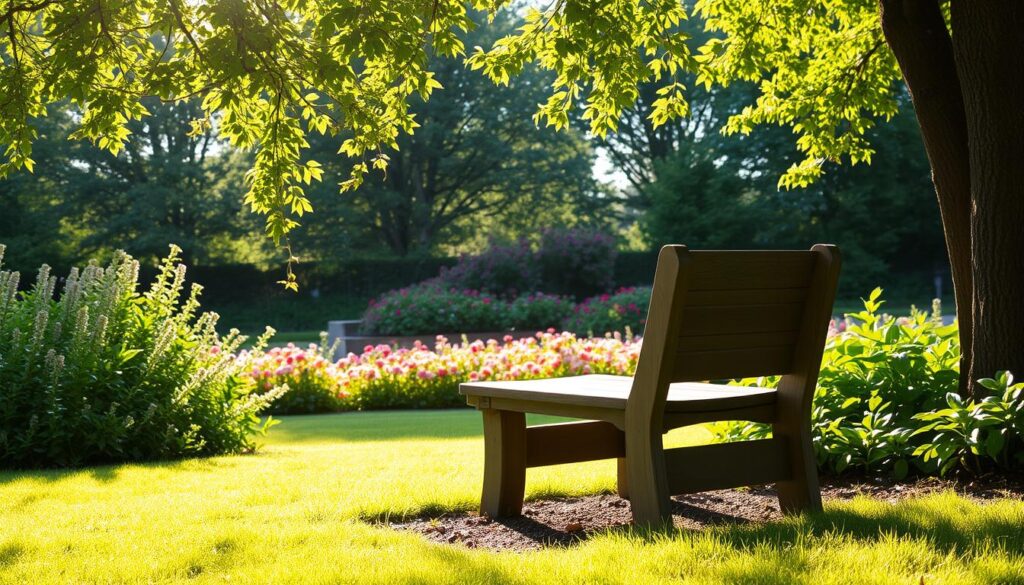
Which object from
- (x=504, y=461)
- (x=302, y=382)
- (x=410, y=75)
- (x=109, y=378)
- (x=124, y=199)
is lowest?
(x=504, y=461)

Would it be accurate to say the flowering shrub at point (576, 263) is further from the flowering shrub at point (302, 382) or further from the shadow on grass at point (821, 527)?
the shadow on grass at point (821, 527)

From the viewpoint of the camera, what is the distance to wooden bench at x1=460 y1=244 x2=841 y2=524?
3.49 m

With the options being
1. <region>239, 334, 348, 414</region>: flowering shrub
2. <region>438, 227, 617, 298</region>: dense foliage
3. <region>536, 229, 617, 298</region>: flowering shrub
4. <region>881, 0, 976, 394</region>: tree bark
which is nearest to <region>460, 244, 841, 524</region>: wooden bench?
<region>881, 0, 976, 394</region>: tree bark

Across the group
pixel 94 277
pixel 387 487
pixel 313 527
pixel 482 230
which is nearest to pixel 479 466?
pixel 387 487

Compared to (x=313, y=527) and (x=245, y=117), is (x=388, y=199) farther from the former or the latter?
(x=313, y=527)

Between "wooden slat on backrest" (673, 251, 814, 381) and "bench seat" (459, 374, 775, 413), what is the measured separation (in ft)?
0.31

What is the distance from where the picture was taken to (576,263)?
22625mm

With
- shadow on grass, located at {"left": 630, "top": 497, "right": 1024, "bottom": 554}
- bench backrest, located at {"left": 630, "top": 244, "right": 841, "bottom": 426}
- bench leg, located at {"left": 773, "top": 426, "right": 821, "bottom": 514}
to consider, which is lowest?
shadow on grass, located at {"left": 630, "top": 497, "right": 1024, "bottom": 554}

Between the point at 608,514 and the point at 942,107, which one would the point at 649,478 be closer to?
the point at 608,514

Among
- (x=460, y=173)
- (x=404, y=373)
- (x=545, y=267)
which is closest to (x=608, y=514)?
(x=404, y=373)

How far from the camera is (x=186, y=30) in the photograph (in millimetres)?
4910

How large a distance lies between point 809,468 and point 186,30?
11.5 feet

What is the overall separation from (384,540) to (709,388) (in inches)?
58.4

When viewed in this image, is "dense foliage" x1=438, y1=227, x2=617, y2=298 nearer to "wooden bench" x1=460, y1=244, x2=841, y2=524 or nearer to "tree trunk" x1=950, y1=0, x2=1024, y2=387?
"tree trunk" x1=950, y1=0, x2=1024, y2=387
